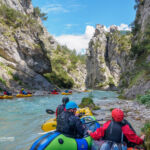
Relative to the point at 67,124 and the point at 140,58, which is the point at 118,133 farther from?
the point at 140,58

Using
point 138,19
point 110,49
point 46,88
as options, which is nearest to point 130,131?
point 46,88

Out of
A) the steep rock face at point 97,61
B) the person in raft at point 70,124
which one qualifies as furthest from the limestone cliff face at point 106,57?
the person in raft at point 70,124

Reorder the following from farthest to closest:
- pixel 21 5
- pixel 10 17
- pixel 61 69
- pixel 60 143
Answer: pixel 61 69, pixel 21 5, pixel 10 17, pixel 60 143

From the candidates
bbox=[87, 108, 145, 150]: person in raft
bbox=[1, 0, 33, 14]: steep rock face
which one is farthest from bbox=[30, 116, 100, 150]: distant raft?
bbox=[1, 0, 33, 14]: steep rock face

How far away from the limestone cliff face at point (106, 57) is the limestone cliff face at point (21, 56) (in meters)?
38.3

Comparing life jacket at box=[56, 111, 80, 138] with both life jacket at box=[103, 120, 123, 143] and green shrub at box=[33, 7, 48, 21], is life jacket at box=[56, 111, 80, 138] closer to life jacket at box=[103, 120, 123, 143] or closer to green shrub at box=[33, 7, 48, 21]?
life jacket at box=[103, 120, 123, 143]

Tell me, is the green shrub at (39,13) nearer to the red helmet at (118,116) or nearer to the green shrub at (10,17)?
the green shrub at (10,17)

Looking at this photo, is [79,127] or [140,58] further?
[140,58]

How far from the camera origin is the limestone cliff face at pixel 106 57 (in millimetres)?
64000

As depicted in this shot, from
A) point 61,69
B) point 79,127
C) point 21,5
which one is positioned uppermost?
point 21,5

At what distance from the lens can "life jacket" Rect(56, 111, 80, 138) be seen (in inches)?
145

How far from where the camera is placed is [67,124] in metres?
3.68

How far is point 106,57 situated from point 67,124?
72.2 m

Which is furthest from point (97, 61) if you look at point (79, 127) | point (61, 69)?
point (79, 127)
